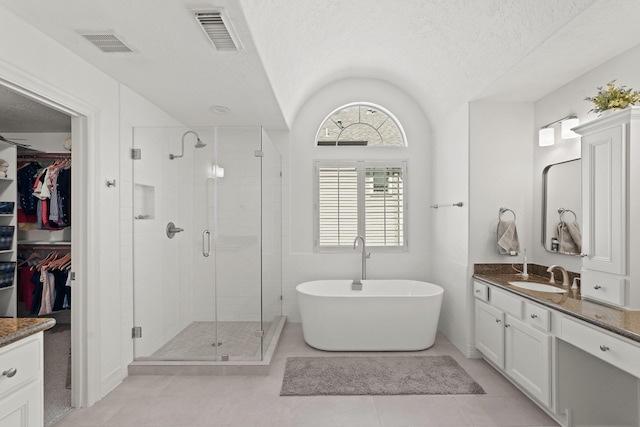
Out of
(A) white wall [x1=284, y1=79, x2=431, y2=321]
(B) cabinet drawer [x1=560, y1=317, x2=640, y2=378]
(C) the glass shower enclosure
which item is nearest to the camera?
(B) cabinet drawer [x1=560, y1=317, x2=640, y2=378]

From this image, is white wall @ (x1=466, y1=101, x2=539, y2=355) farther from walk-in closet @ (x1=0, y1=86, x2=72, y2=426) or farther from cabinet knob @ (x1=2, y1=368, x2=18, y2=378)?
walk-in closet @ (x1=0, y1=86, x2=72, y2=426)

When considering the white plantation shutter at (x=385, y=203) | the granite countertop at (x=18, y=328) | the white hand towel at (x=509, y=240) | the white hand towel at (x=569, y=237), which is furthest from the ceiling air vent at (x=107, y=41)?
the white hand towel at (x=569, y=237)

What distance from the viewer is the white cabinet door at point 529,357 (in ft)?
8.04

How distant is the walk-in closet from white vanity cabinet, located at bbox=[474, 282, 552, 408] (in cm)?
386

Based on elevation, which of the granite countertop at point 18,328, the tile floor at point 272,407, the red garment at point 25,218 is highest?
the red garment at point 25,218

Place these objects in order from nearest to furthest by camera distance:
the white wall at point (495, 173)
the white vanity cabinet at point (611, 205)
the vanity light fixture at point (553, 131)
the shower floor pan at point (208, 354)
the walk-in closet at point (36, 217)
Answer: the white vanity cabinet at point (611, 205)
the vanity light fixture at point (553, 131)
the shower floor pan at point (208, 354)
the white wall at point (495, 173)
the walk-in closet at point (36, 217)

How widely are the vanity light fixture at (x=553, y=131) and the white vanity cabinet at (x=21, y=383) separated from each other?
12.1 feet

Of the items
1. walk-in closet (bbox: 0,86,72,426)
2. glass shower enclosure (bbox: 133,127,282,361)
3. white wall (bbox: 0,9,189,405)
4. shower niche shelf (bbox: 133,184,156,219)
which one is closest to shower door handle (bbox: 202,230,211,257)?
glass shower enclosure (bbox: 133,127,282,361)

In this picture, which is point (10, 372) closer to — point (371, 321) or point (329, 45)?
point (371, 321)

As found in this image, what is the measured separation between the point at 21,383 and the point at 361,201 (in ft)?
12.6

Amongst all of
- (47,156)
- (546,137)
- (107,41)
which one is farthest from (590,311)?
(47,156)

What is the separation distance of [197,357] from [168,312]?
483 mm

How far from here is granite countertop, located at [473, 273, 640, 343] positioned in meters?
1.90

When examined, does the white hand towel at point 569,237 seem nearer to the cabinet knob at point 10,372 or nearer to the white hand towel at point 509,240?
the white hand towel at point 509,240
